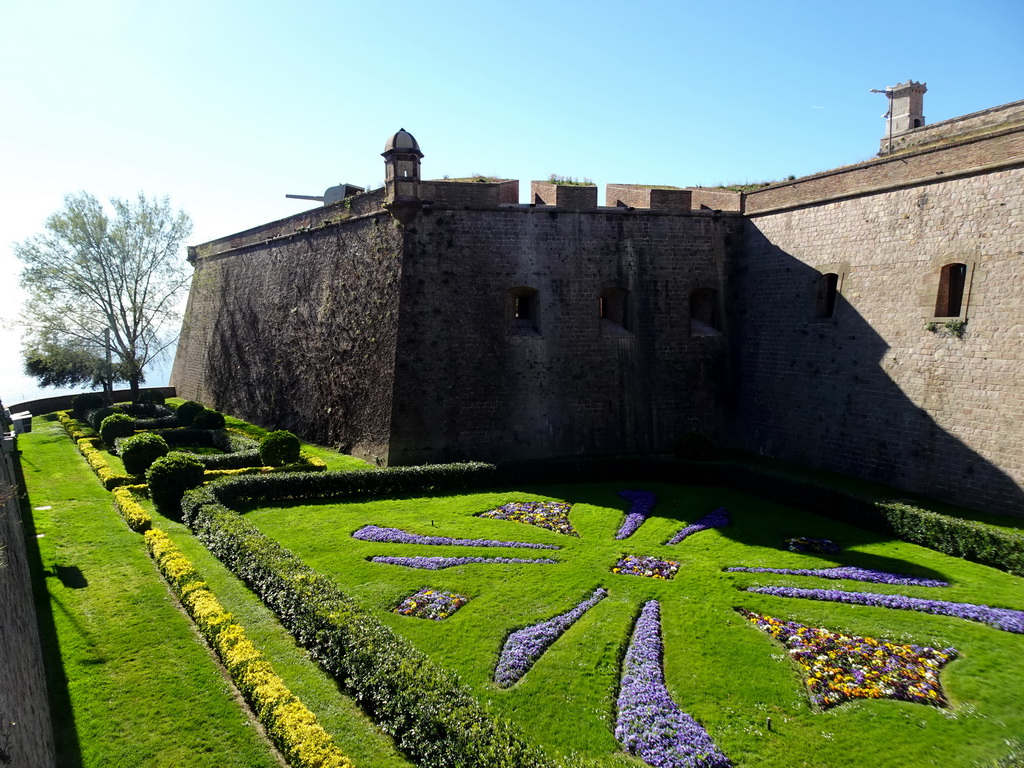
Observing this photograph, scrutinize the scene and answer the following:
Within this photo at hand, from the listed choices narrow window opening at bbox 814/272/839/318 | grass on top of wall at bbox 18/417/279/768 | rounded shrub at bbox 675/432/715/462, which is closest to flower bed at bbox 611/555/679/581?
rounded shrub at bbox 675/432/715/462

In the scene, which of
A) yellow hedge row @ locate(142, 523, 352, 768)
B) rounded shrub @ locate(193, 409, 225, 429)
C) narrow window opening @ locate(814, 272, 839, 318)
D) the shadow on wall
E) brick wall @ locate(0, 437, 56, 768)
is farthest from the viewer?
rounded shrub @ locate(193, 409, 225, 429)

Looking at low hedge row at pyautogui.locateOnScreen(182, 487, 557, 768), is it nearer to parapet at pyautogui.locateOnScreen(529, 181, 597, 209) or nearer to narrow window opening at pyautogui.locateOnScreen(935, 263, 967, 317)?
parapet at pyautogui.locateOnScreen(529, 181, 597, 209)

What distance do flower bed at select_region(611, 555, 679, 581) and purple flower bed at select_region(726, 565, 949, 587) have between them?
1.06 metres

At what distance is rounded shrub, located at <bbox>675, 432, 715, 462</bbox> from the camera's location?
53.7ft

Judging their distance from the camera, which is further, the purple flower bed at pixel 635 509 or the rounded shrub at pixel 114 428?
the rounded shrub at pixel 114 428

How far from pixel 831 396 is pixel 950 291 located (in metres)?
3.55

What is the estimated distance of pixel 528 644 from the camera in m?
8.18

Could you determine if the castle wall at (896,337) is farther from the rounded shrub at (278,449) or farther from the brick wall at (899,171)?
the rounded shrub at (278,449)

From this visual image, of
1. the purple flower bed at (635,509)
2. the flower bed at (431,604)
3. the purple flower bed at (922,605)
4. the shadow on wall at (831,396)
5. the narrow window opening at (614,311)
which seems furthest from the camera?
the narrow window opening at (614,311)

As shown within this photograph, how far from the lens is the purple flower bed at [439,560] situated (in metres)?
10.8

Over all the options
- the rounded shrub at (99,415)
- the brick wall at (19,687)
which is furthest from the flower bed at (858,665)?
the rounded shrub at (99,415)

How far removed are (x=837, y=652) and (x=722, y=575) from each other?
2.44 m

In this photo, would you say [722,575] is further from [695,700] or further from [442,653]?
[442,653]

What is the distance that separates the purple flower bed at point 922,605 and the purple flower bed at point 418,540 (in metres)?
4.03
